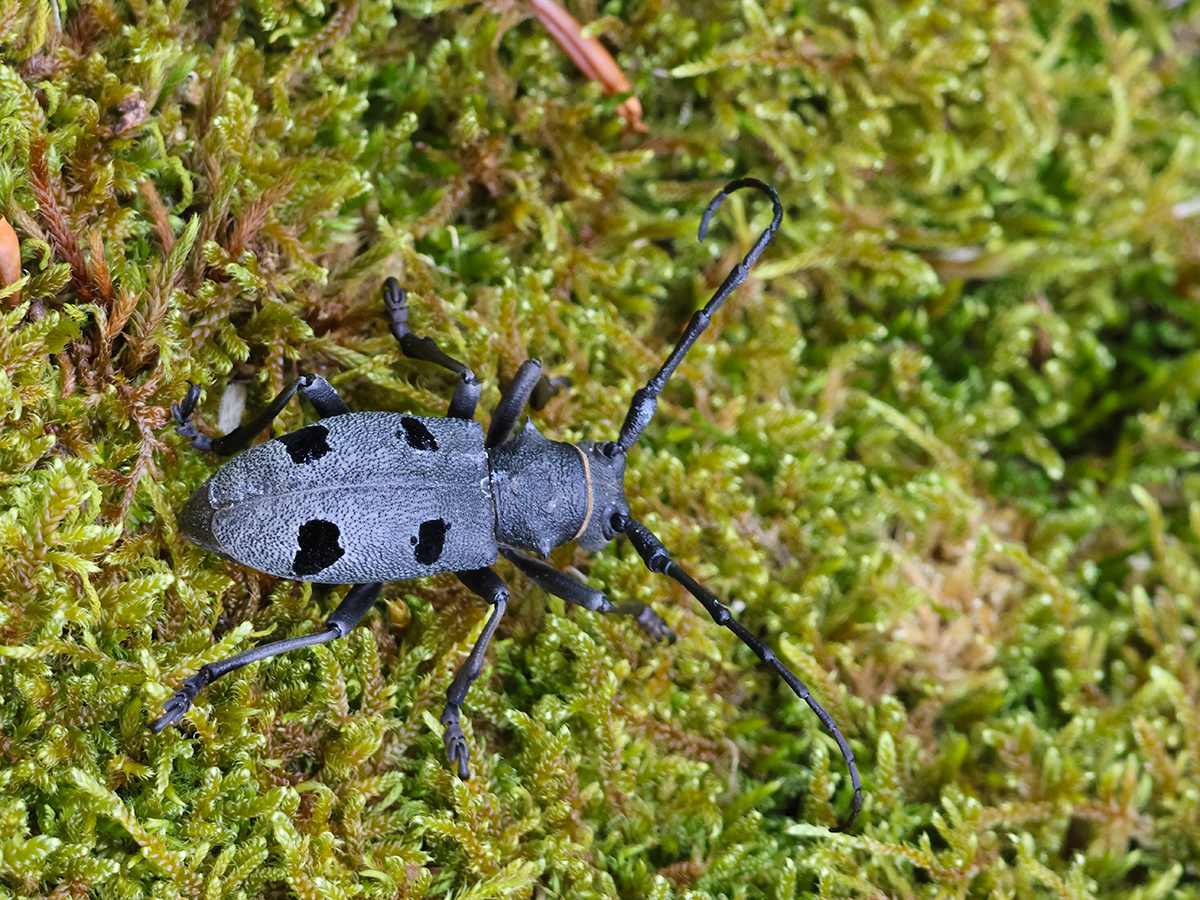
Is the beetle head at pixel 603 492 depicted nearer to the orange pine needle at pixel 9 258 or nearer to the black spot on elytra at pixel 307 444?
the black spot on elytra at pixel 307 444

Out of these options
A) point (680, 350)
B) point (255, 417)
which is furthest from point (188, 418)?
point (680, 350)

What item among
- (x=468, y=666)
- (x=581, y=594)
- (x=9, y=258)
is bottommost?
(x=468, y=666)

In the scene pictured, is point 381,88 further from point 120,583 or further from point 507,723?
point 507,723

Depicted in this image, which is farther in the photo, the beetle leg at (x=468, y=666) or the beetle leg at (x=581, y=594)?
the beetle leg at (x=581, y=594)

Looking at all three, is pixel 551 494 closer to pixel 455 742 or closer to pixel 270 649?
pixel 455 742

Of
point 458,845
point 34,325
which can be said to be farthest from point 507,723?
point 34,325

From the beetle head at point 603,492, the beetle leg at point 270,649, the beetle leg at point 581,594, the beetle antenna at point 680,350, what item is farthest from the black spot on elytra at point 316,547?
the beetle antenna at point 680,350

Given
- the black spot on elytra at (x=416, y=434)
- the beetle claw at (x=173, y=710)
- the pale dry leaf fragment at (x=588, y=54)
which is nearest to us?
the beetle claw at (x=173, y=710)
